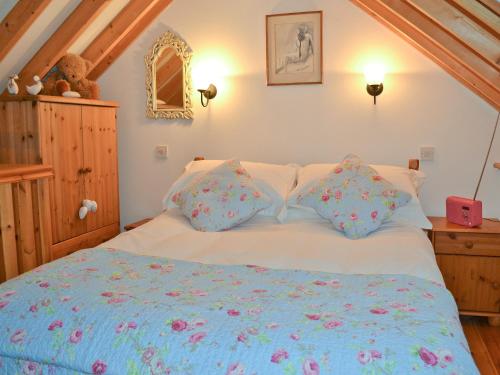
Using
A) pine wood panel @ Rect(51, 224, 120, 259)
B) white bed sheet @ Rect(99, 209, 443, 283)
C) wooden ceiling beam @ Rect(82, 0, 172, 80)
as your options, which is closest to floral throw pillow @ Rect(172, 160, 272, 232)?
white bed sheet @ Rect(99, 209, 443, 283)

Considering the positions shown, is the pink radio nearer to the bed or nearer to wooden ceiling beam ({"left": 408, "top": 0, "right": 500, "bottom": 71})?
the bed

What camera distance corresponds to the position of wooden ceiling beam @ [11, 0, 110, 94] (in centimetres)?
301

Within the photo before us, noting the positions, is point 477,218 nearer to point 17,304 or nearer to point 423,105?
point 423,105

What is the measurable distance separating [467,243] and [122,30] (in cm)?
275

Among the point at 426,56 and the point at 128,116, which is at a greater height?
the point at 426,56

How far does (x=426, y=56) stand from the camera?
315 centimetres

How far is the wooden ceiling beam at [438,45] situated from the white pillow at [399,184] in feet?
2.14

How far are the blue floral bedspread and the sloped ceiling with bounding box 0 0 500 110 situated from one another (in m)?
1.07

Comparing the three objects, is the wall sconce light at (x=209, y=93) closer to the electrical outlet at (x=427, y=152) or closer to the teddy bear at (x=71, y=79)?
the teddy bear at (x=71, y=79)

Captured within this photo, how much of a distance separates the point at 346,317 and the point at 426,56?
2360 mm

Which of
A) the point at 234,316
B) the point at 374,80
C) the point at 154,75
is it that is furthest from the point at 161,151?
the point at 234,316

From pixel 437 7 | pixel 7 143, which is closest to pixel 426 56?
pixel 437 7

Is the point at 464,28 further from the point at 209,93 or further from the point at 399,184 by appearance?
the point at 209,93

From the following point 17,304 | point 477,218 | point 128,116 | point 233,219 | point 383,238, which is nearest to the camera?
point 17,304
